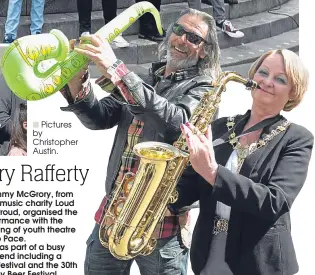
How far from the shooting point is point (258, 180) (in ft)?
7.47

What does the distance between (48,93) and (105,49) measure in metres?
0.32

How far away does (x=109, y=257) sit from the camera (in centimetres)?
260

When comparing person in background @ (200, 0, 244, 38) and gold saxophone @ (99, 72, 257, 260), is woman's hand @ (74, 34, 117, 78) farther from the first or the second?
person in background @ (200, 0, 244, 38)

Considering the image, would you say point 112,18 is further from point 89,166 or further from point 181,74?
point 181,74

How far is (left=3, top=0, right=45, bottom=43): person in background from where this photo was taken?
4.16 meters

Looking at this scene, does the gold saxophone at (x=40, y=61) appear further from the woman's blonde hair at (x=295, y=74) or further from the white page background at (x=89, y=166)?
the white page background at (x=89, y=166)

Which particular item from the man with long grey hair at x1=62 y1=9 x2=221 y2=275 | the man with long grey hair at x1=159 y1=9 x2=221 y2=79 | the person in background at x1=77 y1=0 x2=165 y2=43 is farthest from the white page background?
the person in background at x1=77 y1=0 x2=165 y2=43

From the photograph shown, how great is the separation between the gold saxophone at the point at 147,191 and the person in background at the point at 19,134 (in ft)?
3.00

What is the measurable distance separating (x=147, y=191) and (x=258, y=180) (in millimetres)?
363

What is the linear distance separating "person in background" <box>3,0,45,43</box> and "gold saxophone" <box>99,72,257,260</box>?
1907mm

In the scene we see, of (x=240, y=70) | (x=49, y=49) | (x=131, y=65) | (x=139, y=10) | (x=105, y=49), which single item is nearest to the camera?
(x=105, y=49)

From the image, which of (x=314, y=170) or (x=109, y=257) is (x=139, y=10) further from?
(x=314, y=170)

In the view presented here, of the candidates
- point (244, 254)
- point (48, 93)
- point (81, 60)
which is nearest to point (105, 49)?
point (81, 60)

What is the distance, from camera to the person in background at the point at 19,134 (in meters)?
3.29
